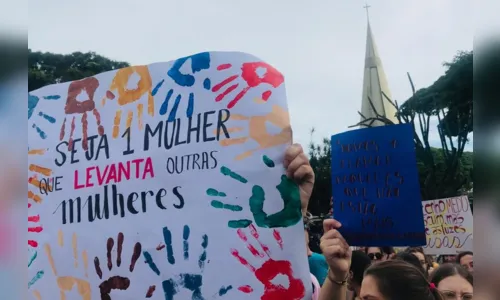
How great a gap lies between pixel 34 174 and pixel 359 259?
2.19 m

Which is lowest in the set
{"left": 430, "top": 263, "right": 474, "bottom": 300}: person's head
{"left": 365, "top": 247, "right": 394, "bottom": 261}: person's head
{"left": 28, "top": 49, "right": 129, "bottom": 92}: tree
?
{"left": 430, "top": 263, "right": 474, "bottom": 300}: person's head

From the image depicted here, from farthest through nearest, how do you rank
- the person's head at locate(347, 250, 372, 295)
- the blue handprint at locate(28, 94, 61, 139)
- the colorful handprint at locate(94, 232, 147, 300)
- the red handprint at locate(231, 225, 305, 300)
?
1. the person's head at locate(347, 250, 372, 295)
2. the blue handprint at locate(28, 94, 61, 139)
3. the colorful handprint at locate(94, 232, 147, 300)
4. the red handprint at locate(231, 225, 305, 300)

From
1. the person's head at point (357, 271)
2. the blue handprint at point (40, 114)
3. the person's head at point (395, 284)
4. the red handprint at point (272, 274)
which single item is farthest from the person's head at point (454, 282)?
the blue handprint at point (40, 114)

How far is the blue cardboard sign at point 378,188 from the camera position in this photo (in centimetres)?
166

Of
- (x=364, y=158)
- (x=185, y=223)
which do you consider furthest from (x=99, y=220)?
(x=364, y=158)

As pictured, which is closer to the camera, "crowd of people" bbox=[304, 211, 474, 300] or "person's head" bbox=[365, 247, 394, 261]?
"crowd of people" bbox=[304, 211, 474, 300]

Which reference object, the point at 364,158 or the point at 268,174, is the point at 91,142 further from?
the point at 364,158

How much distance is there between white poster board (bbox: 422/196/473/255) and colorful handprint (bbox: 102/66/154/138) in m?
4.15

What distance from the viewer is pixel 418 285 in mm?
2051

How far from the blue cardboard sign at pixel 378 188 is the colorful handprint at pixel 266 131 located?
0.21 metres

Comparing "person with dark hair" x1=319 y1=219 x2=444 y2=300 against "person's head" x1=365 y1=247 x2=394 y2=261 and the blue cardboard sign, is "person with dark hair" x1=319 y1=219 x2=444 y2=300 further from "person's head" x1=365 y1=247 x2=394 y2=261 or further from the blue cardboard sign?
"person's head" x1=365 y1=247 x2=394 y2=261

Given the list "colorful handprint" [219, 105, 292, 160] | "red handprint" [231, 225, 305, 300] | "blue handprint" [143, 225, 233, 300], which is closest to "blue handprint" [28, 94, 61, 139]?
"blue handprint" [143, 225, 233, 300]

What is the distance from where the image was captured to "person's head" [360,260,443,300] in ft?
6.53

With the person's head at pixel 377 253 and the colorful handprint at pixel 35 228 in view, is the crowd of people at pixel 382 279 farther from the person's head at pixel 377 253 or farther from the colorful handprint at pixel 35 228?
the person's head at pixel 377 253
